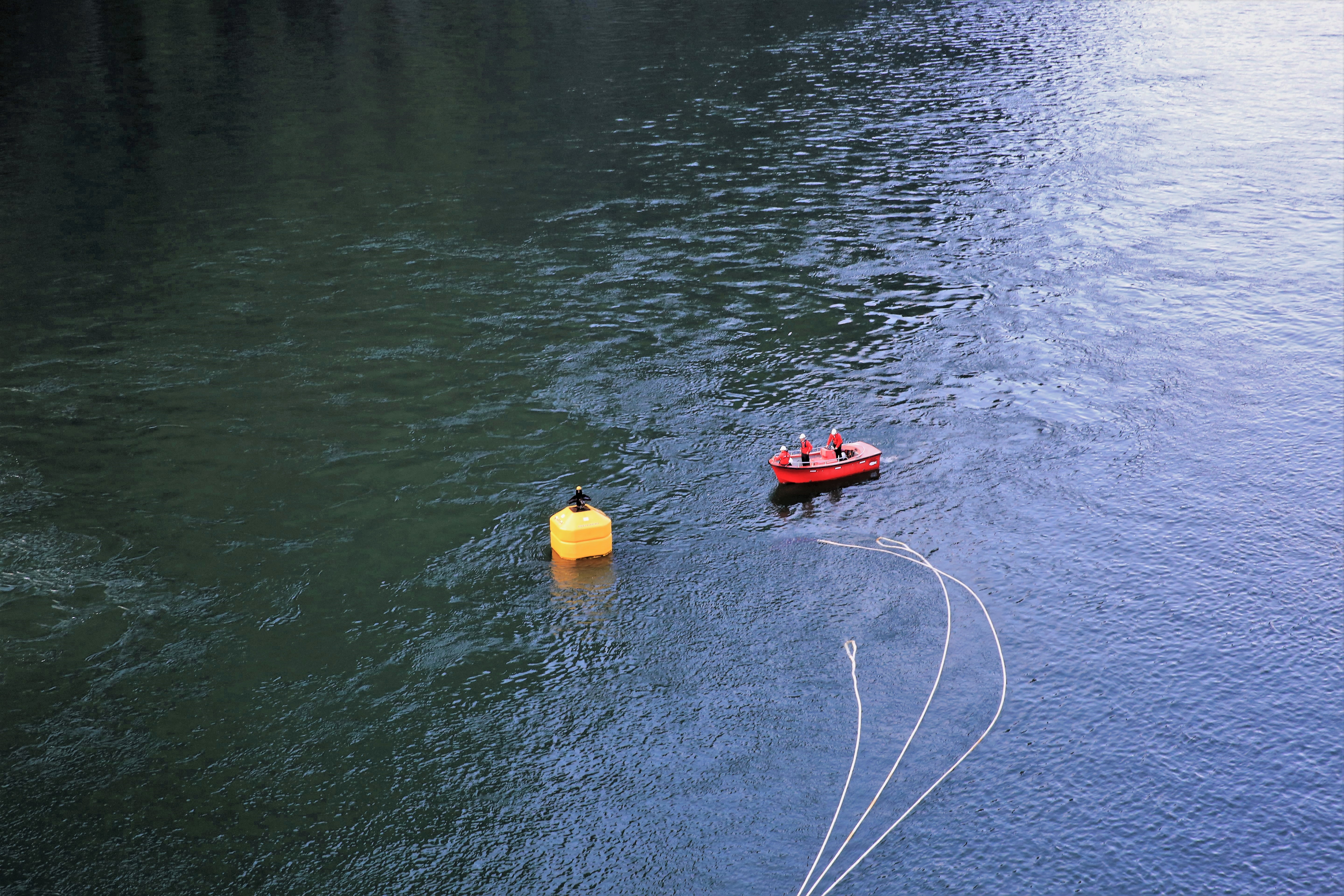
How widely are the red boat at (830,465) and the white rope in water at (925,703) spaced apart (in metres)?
3.10

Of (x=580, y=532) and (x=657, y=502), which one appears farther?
(x=657, y=502)

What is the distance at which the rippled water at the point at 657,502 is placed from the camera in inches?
1075

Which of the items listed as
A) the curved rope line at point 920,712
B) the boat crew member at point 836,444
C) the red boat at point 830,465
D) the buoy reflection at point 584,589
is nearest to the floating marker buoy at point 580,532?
the buoy reflection at point 584,589

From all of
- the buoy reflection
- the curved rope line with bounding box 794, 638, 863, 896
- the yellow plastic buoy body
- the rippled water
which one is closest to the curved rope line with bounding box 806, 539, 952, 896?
the curved rope line with bounding box 794, 638, 863, 896

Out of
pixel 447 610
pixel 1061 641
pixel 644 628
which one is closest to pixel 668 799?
pixel 644 628

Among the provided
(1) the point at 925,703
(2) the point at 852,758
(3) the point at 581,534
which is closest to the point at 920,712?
(1) the point at 925,703

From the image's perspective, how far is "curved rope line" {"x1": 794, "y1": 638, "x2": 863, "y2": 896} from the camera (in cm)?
2578

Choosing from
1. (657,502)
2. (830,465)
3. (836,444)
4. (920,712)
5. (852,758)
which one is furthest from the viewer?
(836,444)

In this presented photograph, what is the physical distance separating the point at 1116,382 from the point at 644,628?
91.0ft

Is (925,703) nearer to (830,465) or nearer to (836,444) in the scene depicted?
(830,465)

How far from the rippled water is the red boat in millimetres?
864

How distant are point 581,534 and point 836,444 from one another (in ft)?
35.4

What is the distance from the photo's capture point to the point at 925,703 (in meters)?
30.8

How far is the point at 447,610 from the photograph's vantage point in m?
34.1
